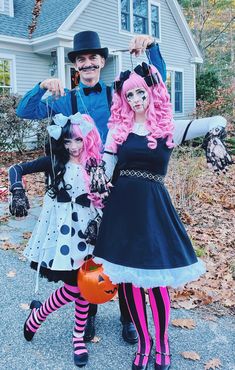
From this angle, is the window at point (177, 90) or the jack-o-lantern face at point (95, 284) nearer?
the jack-o-lantern face at point (95, 284)

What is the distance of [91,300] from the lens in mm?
2324

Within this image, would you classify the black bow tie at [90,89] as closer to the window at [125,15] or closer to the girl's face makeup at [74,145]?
the girl's face makeup at [74,145]

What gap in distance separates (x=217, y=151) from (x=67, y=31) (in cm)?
1161

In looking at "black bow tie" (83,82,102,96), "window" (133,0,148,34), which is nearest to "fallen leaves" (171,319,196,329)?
"black bow tie" (83,82,102,96)

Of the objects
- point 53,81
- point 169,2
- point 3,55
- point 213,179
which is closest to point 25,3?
point 3,55

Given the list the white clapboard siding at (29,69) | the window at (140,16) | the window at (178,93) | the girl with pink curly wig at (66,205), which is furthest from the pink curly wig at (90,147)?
the window at (178,93)

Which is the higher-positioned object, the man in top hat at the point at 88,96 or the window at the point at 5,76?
the window at the point at 5,76

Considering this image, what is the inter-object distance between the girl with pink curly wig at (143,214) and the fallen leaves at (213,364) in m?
0.28

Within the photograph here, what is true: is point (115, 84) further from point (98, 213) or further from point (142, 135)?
point (98, 213)

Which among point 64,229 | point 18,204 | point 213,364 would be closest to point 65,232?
point 64,229

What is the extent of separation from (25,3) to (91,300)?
48.1 ft

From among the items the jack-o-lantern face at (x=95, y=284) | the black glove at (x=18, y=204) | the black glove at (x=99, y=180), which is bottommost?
the jack-o-lantern face at (x=95, y=284)

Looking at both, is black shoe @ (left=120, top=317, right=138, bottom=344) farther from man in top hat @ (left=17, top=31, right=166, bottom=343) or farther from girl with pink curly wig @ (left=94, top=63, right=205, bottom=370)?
girl with pink curly wig @ (left=94, top=63, right=205, bottom=370)

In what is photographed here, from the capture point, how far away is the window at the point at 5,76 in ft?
41.4
